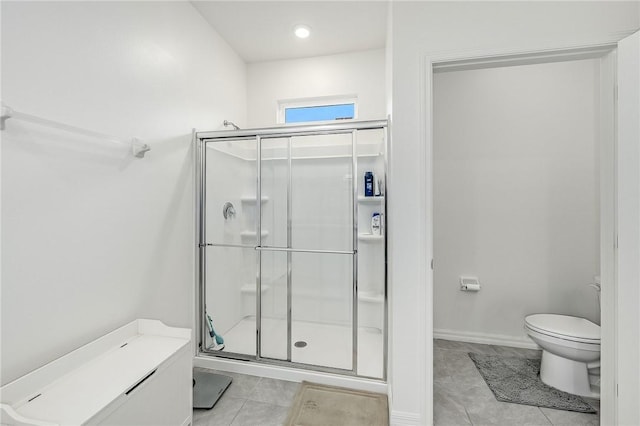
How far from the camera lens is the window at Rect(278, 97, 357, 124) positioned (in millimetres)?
2879

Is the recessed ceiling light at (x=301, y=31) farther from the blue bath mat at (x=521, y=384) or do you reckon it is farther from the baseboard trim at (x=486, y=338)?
the blue bath mat at (x=521, y=384)

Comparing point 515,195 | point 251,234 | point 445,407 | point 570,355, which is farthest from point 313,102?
point 570,355

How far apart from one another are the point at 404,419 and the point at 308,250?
1.17m

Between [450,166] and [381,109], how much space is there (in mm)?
841

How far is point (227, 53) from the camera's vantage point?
2.63 meters

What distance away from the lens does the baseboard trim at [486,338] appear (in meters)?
2.50

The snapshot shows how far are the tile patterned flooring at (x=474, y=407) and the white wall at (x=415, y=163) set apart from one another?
31 cm

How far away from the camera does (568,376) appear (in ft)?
6.20

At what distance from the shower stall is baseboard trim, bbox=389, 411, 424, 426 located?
43 cm

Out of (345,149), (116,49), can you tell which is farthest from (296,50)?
(116,49)

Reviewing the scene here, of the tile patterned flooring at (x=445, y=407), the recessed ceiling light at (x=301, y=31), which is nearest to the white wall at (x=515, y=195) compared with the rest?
the tile patterned flooring at (x=445, y=407)

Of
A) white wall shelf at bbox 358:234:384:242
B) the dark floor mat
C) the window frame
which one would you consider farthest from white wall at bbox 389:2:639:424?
the window frame

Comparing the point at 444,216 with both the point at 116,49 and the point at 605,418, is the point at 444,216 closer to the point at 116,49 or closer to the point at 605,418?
the point at 605,418

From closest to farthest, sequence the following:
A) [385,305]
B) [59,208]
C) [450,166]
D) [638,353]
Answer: [59,208] → [638,353] → [385,305] → [450,166]
